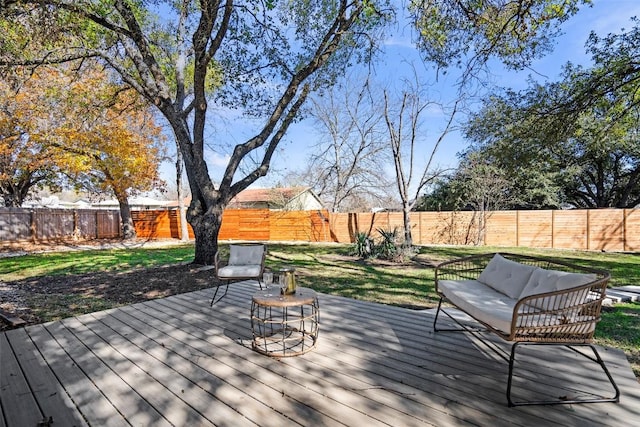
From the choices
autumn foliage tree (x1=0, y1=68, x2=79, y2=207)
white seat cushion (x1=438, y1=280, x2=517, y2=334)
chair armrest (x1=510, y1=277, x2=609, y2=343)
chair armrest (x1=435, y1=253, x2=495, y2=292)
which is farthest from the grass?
autumn foliage tree (x1=0, y1=68, x2=79, y2=207)

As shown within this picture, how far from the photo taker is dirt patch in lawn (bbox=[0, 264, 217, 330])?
165 inches

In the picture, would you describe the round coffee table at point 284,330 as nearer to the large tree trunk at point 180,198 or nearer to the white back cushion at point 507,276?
the white back cushion at point 507,276

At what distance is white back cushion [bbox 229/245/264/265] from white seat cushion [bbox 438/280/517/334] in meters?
2.67

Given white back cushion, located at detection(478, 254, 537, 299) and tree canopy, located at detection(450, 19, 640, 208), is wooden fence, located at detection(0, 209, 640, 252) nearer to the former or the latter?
tree canopy, located at detection(450, 19, 640, 208)

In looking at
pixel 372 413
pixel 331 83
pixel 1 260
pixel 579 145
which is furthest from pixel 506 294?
pixel 579 145

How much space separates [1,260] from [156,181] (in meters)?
6.55

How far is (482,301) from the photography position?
261 cm

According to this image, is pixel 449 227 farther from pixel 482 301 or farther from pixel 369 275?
pixel 482 301

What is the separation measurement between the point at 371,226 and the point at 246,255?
944cm

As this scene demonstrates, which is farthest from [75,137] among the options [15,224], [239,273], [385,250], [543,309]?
[543,309]

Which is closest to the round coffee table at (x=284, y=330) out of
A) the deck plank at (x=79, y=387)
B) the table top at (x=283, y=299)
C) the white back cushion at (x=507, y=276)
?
the table top at (x=283, y=299)

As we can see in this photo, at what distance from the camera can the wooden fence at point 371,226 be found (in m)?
10.7

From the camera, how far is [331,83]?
770cm

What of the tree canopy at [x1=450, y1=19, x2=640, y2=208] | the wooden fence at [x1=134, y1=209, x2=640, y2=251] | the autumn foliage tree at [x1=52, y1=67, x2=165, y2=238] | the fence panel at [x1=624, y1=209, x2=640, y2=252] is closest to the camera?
the tree canopy at [x1=450, y1=19, x2=640, y2=208]
